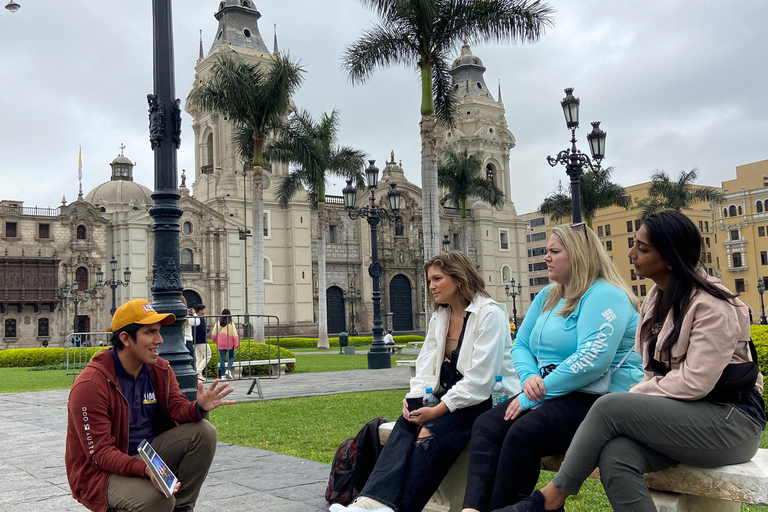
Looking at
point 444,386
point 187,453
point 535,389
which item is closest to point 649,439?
point 535,389

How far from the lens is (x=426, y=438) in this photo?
3.79m

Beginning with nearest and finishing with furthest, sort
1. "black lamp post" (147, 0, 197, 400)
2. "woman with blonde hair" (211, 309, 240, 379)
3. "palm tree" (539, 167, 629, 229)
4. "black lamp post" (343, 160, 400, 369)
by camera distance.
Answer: "black lamp post" (147, 0, 197, 400), "woman with blonde hair" (211, 309, 240, 379), "black lamp post" (343, 160, 400, 369), "palm tree" (539, 167, 629, 229)

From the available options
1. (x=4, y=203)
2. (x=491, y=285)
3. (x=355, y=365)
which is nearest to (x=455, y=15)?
(x=355, y=365)

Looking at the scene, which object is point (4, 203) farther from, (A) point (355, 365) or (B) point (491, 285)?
(B) point (491, 285)

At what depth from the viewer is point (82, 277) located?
43.3 metres

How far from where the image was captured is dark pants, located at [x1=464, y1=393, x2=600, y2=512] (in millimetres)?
3336

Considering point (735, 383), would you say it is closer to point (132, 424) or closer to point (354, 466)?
point (354, 466)

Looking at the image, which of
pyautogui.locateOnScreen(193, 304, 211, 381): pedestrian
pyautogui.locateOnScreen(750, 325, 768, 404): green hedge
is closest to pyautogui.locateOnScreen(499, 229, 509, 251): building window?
pyautogui.locateOnScreen(193, 304, 211, 381): pedestrian

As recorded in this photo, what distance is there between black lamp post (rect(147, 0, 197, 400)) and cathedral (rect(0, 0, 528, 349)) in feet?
88.7

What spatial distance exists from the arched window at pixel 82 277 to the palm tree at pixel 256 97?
24.1m

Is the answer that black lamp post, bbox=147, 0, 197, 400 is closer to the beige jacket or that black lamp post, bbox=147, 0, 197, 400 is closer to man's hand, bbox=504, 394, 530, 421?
man's hand, bbox=504, 394, 530, 421

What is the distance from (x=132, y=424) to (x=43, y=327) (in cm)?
4329

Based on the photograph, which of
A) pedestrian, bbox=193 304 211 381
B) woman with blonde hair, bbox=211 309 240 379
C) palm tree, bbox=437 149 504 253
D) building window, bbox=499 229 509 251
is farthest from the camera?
building window, bbox=499 229 509 251

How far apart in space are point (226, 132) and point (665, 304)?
154ft
